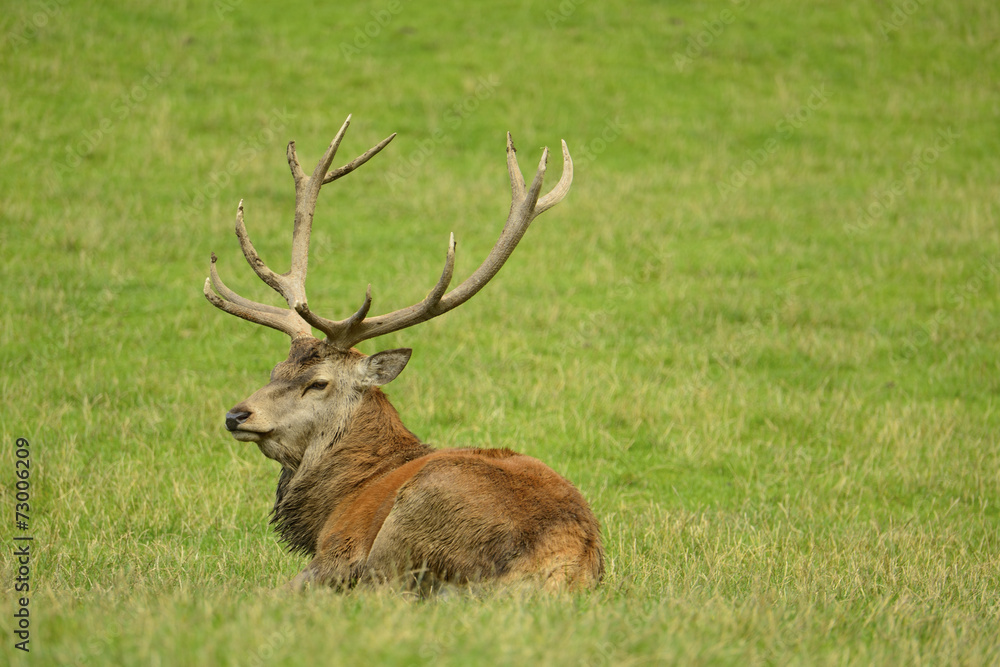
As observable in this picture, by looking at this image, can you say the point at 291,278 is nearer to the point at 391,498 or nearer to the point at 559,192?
the point at 559,192

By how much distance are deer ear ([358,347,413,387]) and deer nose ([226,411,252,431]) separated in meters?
0.70

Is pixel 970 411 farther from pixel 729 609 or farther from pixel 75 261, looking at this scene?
pixel 75 261

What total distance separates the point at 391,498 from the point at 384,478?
0.33 metres

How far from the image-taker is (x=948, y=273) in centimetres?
1286

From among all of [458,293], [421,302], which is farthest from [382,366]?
[458,293]

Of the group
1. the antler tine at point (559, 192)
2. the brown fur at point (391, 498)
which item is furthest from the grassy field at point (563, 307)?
the antler tine at point (559, 192)

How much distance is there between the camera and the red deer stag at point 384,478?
14.8 ft

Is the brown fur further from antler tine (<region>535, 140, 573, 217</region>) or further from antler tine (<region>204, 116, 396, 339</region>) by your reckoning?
antler tine (<region>535, 140, 573, 217</region>)

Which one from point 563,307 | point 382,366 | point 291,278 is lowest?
point 563,307

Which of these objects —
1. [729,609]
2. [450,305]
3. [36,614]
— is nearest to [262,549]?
[450,305]

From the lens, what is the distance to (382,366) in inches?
222

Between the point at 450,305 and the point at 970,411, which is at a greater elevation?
the point at 450,305

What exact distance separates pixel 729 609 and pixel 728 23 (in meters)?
20.1

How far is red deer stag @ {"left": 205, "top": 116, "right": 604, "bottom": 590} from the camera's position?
4523 millimetres
